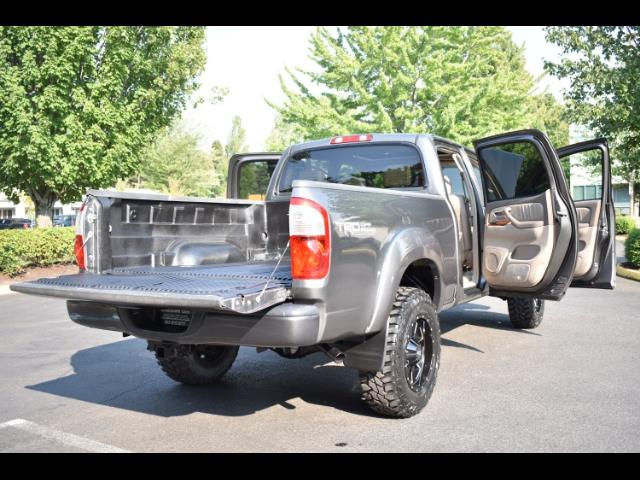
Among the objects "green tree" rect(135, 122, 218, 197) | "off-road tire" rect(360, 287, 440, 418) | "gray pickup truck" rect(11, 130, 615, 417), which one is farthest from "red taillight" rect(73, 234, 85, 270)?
"green tree" rect(135, 122, 218, 197)

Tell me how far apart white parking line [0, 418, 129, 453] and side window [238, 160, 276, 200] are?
330cm

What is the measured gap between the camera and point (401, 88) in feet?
68.9

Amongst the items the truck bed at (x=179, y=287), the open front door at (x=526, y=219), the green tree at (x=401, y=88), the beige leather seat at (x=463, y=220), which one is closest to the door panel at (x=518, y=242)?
the open front door at (x=526, y=219)

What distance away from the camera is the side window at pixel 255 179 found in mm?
6750

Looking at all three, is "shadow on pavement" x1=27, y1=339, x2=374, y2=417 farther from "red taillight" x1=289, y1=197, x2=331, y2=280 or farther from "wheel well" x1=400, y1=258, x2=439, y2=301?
"red taillight" x1=289, y1=197, x2=331, y2=280

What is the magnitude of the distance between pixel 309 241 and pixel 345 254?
27 centimetres

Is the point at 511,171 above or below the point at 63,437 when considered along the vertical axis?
above

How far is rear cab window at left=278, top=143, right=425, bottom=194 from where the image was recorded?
209 inches

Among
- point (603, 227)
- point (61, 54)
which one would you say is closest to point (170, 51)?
point (61, 54)

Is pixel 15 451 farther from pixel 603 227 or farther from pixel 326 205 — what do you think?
pixel 603 227

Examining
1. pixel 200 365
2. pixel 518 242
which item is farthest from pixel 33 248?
pixel 518 242

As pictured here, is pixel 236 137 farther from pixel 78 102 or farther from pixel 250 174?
pixel 250 174

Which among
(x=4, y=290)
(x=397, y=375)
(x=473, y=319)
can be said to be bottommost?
(x=4, y=290)

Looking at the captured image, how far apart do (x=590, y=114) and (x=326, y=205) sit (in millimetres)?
11790
